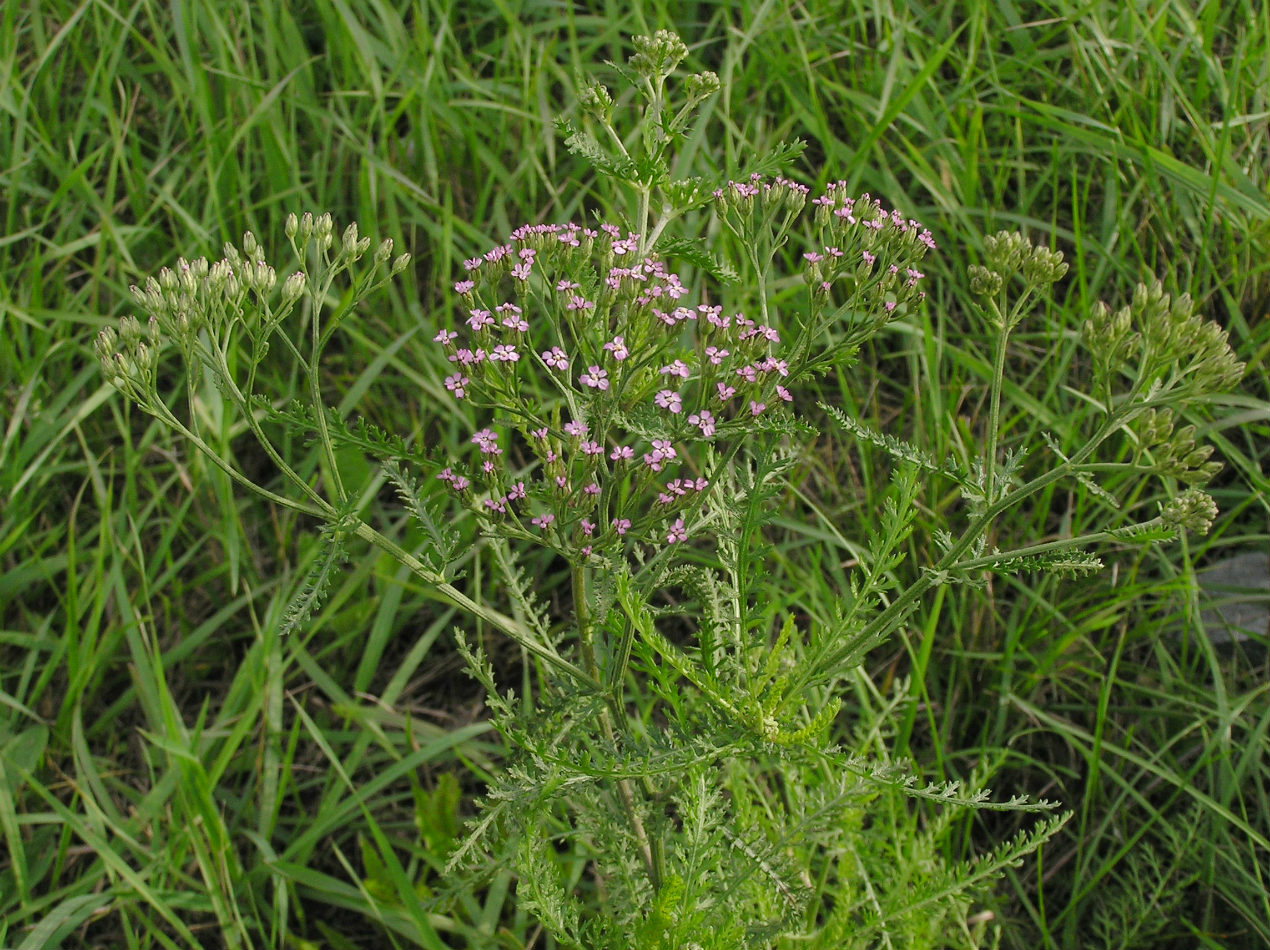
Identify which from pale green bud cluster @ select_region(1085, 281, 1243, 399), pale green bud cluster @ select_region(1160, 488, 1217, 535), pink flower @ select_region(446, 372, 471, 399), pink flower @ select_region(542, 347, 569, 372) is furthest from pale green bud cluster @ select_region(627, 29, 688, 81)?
pale green bud cluster @ select_region(1160, 488, 1217, 535)

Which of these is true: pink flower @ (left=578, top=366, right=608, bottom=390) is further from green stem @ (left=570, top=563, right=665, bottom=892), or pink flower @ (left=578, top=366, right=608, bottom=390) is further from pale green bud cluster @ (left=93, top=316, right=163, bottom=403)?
pale green bud cluster @ (left=93, top=316, right=163, bottom=403)

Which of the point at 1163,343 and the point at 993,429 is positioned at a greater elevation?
the point at 1163,343

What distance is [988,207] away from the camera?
380cm

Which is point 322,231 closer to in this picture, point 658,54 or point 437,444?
point 658,54

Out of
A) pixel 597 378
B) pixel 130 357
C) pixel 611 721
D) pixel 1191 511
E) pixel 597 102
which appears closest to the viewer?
pixel 1191 511

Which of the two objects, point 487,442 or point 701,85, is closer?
point 487,442

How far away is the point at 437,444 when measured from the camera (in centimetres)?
352

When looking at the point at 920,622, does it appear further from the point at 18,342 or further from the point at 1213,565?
the point at 18,342

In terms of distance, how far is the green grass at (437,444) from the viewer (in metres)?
3.21

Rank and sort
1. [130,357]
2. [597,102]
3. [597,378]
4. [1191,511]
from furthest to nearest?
[597,102], [130,357], [597,378], [1191,511]

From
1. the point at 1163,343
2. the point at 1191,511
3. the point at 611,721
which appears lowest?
the point at 611,721

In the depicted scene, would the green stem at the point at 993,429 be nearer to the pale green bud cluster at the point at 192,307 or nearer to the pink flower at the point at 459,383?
the pink flower at the point at 459,383

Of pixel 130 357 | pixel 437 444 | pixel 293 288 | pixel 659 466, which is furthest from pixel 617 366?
pixel 437 444

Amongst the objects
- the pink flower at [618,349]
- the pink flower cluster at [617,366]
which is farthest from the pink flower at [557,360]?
the pink flower at [618,349]
